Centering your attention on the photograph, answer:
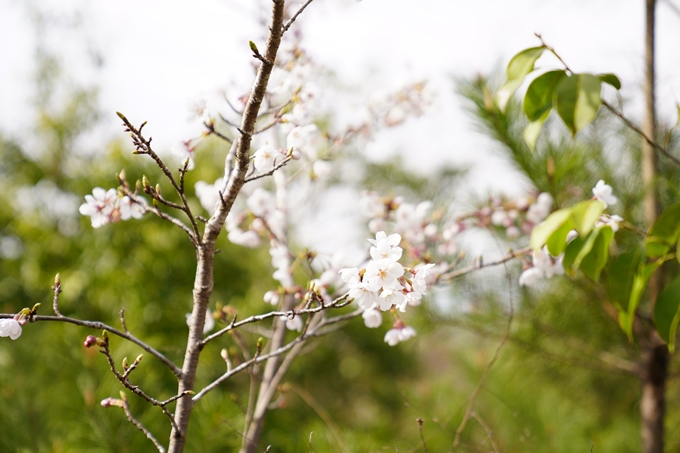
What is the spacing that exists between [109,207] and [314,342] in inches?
23.5

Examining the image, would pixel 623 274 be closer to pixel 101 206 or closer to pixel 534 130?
pixel 534 130

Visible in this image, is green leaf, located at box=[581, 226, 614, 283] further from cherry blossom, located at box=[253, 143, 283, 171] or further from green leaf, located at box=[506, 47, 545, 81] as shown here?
cherry blossom, located at box=[253, 143, 283, 171]

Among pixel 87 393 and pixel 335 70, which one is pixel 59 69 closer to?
pixel 335 70

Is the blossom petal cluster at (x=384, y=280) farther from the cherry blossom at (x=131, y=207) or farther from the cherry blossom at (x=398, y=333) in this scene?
the cherry blossom at (x=131, y=207)

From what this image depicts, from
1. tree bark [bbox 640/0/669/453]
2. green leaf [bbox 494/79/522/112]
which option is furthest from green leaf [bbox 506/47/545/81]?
tree bark [bbox 640/0/669/453]

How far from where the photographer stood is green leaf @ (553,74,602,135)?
377mm

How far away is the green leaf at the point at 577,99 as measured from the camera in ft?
1.24

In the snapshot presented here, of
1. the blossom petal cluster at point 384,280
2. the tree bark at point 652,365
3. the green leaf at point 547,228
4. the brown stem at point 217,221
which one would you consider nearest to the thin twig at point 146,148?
the brown stem at point 217,221

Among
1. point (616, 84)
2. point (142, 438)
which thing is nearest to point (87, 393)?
point (142, 438)

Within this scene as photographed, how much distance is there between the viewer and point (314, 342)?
107 cm

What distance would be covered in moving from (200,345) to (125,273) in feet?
5.25

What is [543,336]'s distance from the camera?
109cm

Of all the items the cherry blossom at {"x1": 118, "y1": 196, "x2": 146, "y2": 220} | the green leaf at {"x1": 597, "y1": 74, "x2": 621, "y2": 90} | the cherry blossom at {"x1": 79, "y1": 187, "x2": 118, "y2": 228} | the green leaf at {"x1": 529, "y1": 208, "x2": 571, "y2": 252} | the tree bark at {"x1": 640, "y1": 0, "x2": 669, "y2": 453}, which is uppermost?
the cherry blossom at {"x1": 79, "y1": 187, "x2": 118, "y2": 228}

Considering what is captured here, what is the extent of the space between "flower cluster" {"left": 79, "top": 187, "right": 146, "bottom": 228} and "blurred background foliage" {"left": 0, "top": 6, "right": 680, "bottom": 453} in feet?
1.08
